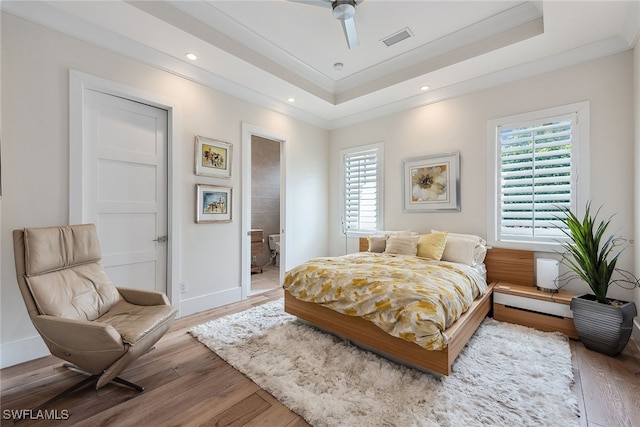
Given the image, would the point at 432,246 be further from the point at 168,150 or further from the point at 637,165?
the point at 168,150

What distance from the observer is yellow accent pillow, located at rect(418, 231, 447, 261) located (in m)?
3.29

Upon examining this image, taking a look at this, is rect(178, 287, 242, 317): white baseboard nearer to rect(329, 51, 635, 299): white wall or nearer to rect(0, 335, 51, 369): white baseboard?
rect(0, 335, 51, 369): white baseboard

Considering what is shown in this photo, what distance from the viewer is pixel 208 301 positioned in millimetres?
3418

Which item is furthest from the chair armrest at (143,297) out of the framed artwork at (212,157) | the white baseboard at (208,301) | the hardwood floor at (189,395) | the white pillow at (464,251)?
the white pillow at (464,251)

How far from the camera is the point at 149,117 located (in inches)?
119

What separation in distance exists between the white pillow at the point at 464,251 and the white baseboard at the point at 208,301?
2.79 meters

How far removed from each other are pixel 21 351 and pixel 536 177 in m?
5.26

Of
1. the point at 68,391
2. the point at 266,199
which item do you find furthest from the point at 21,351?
the point at 266,199

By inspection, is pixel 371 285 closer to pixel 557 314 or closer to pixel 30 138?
pixel 557 314

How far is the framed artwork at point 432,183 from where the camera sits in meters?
3.70

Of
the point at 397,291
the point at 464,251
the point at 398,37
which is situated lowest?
the point at 397,291

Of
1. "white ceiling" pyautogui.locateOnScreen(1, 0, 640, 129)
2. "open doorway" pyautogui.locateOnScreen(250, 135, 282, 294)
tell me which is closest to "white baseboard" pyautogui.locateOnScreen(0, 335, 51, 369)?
"white ceiling" pyautogui.locateOnScreen(1, 0, 640, 129)

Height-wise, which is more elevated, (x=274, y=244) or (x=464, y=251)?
(x=464, y=251)

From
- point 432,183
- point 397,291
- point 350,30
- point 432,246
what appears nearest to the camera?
point 397,291
